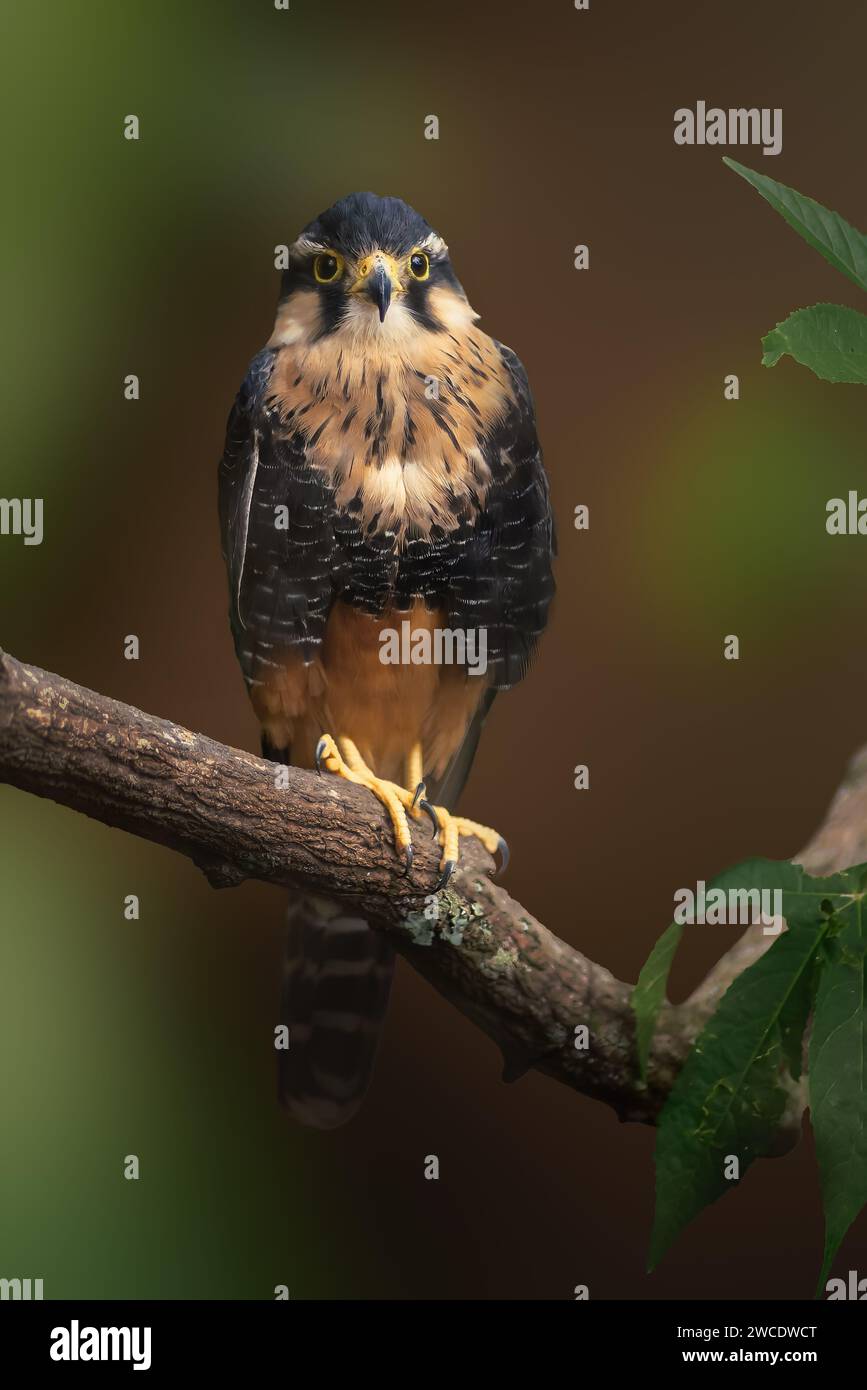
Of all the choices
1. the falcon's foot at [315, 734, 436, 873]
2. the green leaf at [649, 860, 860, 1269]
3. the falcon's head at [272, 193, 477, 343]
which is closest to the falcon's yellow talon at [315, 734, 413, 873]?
the falcon's foot at [315, 734, 436, 873]

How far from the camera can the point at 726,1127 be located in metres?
1.36

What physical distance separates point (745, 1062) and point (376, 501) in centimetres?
79

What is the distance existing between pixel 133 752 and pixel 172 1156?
1.01 meters

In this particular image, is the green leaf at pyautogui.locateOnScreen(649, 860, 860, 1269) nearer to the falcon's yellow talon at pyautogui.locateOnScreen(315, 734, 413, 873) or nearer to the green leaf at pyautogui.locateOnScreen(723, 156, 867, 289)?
the falcon's yellow talon at pyautogui.locateOnScreen(315, 734, 413, 873)

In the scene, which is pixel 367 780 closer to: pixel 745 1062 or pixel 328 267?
→ pixel 745 1062

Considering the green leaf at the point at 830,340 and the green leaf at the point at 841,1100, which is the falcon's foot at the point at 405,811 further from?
the green leaf at the point at 830,340

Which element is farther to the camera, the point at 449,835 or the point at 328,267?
the point at 328,267

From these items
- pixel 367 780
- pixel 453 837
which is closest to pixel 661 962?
pixel 453 837

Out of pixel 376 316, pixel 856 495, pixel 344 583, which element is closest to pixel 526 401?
pixel 376 316

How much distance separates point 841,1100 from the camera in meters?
1.21

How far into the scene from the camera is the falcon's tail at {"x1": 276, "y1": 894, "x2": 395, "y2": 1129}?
1900 millimetres

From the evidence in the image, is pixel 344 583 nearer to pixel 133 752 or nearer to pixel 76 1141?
pixel 133 752

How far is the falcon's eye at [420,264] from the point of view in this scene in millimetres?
1698

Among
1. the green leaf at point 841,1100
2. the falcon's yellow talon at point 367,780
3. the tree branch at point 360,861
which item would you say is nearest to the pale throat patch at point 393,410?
the falcon's yellow talon at point 367,780
